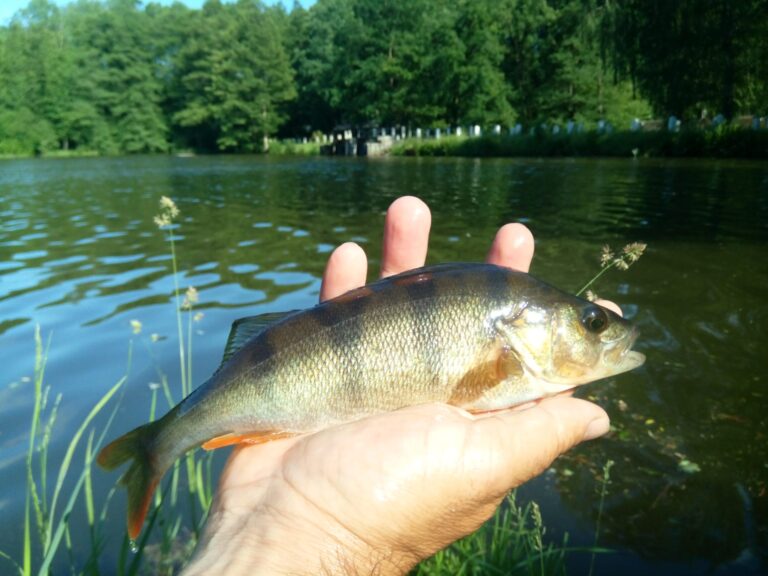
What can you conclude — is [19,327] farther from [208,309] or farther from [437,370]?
[437,370]

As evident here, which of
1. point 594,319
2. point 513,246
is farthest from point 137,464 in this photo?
point 513,246

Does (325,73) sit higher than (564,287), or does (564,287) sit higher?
(325,73)

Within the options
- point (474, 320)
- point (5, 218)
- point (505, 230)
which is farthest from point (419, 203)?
point (5, 218)

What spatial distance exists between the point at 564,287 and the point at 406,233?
20.0 feet

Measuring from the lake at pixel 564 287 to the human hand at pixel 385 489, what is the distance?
1.97 meters

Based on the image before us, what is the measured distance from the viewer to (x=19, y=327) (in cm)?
753

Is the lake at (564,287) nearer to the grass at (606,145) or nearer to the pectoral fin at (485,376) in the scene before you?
the pectoral fin at (485,376)

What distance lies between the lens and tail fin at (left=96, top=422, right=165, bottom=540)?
254 cm

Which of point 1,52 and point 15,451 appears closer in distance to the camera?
point 15,451

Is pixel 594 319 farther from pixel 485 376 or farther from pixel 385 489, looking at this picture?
pixel 385 489

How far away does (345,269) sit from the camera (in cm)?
369

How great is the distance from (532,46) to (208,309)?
60596mm

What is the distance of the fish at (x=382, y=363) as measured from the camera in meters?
2.59

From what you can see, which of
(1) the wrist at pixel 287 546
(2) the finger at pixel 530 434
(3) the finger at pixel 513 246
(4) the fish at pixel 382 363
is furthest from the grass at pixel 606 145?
(1) the wrist at pixel 287 546
